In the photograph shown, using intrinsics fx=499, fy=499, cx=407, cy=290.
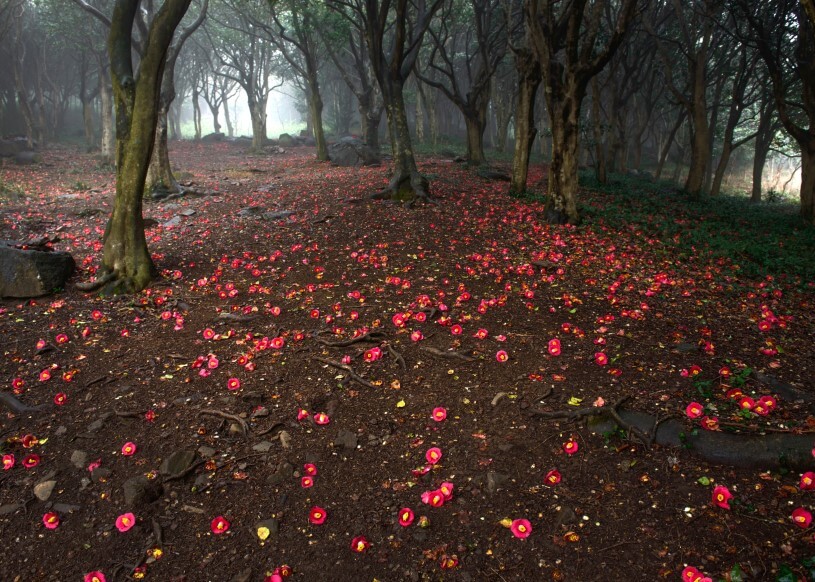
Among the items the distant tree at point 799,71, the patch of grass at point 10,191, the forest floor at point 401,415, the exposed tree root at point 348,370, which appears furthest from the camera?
the patch of grass at point 10,191

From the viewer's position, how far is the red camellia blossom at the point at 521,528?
3100 mm

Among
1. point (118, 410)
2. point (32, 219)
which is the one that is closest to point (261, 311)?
point (118, 410)

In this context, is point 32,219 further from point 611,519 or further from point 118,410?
point 611,519

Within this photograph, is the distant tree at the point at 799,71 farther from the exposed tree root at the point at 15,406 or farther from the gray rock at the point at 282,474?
the exposed tree root at the point at 15,406

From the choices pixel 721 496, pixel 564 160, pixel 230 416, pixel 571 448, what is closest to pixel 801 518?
pixel 721 496

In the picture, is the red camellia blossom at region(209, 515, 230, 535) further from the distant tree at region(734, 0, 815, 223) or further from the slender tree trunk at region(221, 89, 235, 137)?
the slender tree trunk at region(221, 89, 235, 137)

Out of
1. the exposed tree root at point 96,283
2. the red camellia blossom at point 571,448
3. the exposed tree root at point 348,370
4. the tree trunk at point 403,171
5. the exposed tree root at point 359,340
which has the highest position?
the tree trunk at point 403,171

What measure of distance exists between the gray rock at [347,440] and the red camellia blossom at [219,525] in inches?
39.2

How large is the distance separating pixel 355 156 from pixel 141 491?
67.9ft

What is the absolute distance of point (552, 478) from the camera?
3.47 meters

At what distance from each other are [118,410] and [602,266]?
6.82 metres

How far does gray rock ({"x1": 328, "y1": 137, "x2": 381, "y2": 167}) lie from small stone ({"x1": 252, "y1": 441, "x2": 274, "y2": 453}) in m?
19.6

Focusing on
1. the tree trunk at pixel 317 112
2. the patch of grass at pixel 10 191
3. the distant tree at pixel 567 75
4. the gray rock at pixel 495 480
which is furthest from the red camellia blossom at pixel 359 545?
the tree trunk at pixel 317 112

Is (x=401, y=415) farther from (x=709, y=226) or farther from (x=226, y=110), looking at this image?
(x=226, y=110)
